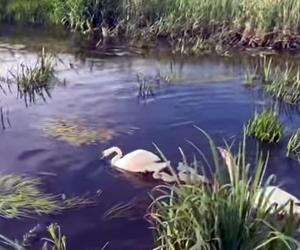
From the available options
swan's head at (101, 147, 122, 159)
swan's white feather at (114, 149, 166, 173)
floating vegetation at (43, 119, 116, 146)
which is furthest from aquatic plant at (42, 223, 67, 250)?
floating vegetation at (43, 119, 116, 146)

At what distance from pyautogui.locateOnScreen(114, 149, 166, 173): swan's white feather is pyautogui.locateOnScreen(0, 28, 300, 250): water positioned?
92 millimetres

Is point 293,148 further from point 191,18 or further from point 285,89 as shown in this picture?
point 191,18

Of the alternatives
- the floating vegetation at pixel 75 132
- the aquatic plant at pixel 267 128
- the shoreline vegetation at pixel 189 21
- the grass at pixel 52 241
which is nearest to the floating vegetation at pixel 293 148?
the aquatic plant at pixel 267 128

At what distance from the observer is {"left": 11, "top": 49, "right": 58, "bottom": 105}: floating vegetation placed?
8.19m

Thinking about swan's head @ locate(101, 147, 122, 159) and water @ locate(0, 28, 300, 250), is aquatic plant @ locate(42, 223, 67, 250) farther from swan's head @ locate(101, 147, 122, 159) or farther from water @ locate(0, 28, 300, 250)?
swan's head @ locate(101, 147, 122, 159)

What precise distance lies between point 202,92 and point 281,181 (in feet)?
10.1

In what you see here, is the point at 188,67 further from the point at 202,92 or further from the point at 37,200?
the point at 37,200

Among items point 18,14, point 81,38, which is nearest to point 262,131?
point 81,38

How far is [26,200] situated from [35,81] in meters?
3.67

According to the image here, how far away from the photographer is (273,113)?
657 cm

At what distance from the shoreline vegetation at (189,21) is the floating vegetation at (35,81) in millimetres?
3102

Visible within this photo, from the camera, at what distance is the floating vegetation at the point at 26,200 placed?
16.3ft

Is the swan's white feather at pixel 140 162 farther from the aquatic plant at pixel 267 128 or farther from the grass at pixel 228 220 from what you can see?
the grass at pixel 228 220

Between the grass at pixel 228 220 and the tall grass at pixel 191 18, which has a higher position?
the tall grass at pixel 191 18
